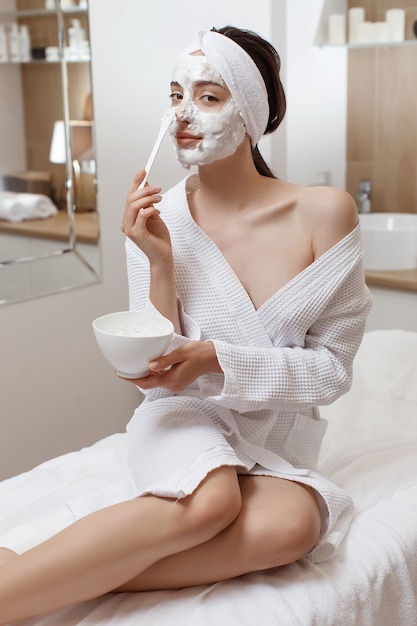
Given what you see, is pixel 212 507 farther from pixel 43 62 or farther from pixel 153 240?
pixel 43 62

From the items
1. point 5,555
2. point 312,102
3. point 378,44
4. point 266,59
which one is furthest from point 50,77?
point 5,555

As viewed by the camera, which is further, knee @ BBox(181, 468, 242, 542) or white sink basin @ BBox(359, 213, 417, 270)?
white sink basin @ BBox(359, 213, 417, 270)

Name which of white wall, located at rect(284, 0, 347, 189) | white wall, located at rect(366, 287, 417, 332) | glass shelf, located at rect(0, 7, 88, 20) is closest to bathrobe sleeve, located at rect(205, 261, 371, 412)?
white wall, located at rect(366, 287, 417, 332)

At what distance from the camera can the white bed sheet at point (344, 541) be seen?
4.08 feet

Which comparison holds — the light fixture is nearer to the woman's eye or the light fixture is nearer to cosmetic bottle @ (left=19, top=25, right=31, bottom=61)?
cosmetic bottle @ (left=19, top=25, right=31, bottom=61)

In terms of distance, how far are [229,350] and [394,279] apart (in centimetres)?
146

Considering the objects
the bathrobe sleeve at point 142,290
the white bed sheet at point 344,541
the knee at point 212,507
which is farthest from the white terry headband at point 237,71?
the white bed sheet at point 344,541

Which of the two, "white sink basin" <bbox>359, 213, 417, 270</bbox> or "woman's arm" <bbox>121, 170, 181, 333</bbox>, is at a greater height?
"woman's arm" <bbox>121, 170, 181, 333</bbox>

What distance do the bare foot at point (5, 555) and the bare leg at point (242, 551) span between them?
7.3 inches

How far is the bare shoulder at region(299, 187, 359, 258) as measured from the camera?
151cm

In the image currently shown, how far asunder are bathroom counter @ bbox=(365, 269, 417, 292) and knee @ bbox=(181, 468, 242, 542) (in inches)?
61.1

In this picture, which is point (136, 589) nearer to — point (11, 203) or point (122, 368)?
point (122, 368)

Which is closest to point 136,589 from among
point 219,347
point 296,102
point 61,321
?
point 219,347

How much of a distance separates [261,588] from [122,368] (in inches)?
16.3
